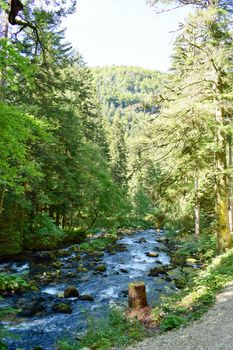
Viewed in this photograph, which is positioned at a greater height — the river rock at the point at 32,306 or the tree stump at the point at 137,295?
the tree stump at the point at 137,295

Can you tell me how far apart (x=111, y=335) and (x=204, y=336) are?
2.38 m

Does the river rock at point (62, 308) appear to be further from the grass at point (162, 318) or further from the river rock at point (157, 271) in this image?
the river rock at point (157, 271)

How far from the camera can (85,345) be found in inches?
285

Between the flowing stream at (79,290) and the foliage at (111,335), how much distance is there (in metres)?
0.75

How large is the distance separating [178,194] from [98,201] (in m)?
10.6

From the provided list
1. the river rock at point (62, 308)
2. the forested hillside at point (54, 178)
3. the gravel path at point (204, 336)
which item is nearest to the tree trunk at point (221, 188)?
the gravel path at point (204, 336)

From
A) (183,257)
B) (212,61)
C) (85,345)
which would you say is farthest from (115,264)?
(212,61)

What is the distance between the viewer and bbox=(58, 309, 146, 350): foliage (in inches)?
276

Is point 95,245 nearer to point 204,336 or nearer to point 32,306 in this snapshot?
point 32,306

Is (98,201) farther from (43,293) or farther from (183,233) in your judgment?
(43,293)

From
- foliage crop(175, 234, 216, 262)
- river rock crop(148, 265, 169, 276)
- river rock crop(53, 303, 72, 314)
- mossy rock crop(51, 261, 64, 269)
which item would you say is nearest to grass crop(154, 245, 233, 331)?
river rock crop(53, 303, 72, 314)

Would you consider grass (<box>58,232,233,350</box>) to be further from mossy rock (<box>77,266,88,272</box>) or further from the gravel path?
mossy rock (<box>77,266,88,272</box>)

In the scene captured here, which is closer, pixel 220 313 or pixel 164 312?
pixel 220 313

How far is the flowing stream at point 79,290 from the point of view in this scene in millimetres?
8672
